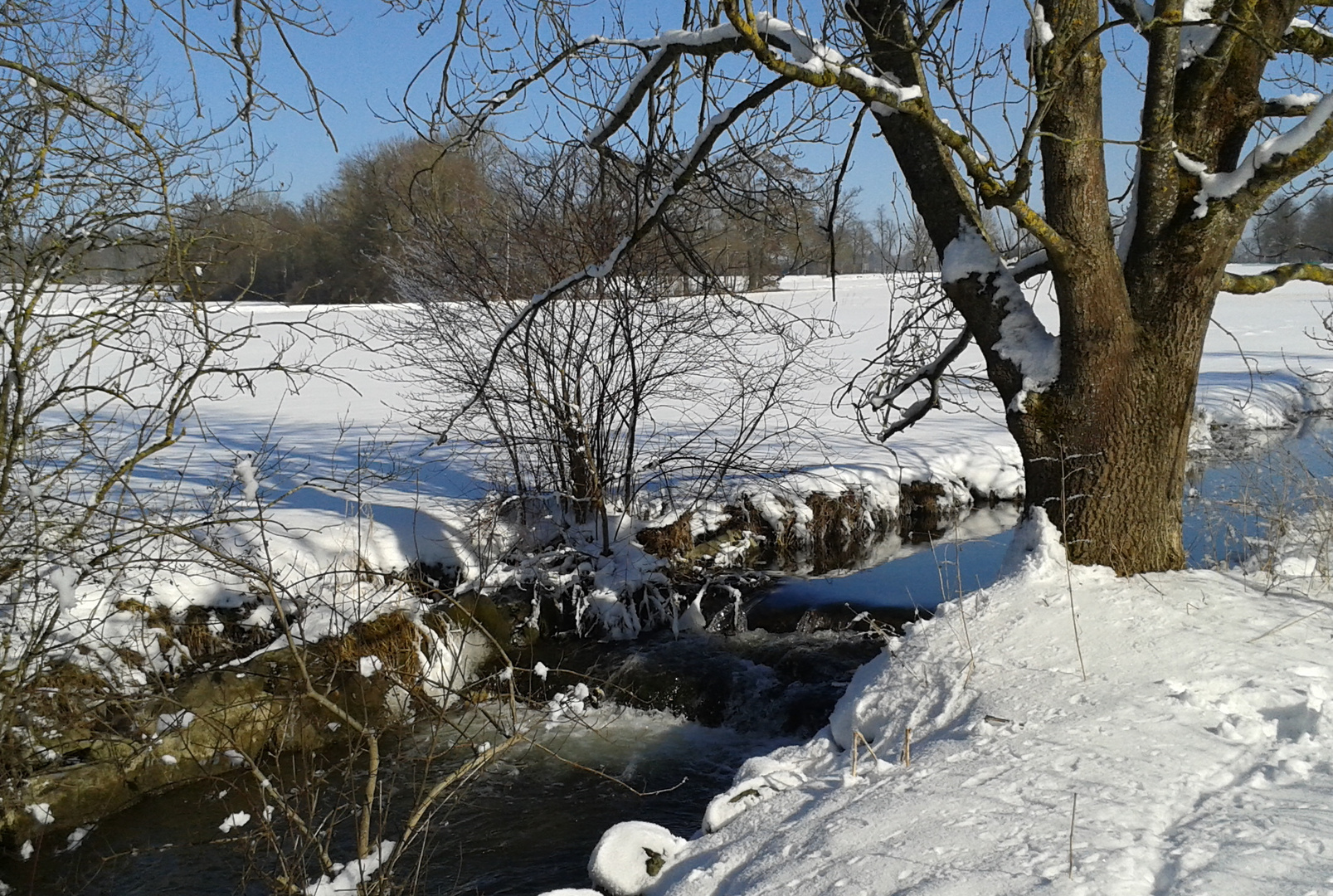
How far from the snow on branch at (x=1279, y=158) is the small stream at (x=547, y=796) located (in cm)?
215

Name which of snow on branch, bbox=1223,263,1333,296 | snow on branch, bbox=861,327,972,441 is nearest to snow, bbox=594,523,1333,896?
snow on branch, bbox=861,327,972,441

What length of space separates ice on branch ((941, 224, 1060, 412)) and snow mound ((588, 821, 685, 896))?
272cm

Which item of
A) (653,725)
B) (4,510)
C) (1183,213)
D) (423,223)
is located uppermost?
(423,223)

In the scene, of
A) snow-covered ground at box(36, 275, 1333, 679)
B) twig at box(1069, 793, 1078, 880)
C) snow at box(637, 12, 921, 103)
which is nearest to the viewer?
twig at box(1069, 793, 1078, 880)

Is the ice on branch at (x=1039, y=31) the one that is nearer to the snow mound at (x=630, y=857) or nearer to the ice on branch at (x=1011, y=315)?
the ice on branch at (x=1011, y=315)

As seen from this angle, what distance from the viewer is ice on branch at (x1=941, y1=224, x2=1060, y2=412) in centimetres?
463

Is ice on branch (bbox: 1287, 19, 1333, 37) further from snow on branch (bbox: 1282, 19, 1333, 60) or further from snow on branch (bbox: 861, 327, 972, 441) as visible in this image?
snow on branch (bbox: 861, 327, 972, 441)

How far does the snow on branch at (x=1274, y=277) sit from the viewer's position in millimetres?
4527

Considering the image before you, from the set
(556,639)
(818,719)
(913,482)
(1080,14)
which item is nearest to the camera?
(1080,14)

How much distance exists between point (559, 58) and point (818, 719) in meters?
4.34

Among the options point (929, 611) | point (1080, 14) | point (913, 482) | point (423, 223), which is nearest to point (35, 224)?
point (423, 223)

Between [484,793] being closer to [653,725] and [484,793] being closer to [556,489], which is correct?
[653,725]

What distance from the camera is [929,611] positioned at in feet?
24.4

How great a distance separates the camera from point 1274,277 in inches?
180
